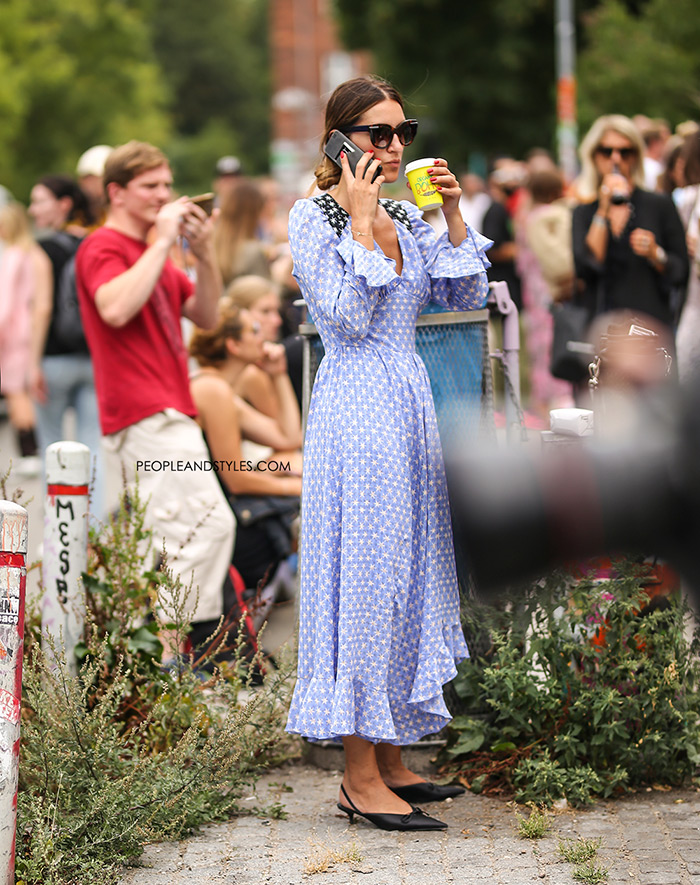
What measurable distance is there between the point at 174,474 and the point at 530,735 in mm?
1768

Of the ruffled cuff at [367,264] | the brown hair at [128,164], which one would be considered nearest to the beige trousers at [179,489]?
the brown hair at [128,164]

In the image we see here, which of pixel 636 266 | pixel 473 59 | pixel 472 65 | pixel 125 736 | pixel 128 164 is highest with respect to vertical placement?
pixel 473 59

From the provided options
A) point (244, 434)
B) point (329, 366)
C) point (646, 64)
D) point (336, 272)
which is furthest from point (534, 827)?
point (646, 64)

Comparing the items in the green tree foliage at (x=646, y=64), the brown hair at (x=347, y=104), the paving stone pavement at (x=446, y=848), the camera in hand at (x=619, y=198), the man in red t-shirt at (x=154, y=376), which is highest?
the green tree foliage at (x=646, y=64)

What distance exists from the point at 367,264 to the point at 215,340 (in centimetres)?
276

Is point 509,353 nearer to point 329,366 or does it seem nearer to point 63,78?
point 329,366

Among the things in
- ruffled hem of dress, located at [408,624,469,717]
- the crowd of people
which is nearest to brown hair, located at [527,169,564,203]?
the crowd of people

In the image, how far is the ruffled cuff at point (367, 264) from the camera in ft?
13.2

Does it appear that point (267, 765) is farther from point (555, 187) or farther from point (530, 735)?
point (555, 187)

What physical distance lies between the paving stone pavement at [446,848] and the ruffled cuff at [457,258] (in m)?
1.63

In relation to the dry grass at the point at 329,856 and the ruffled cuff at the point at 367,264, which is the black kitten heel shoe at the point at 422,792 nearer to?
the dry grass at the point at 329,856

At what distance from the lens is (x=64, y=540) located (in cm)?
477

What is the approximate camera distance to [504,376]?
4996mm

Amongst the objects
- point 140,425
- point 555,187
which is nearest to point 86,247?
point 140,425
